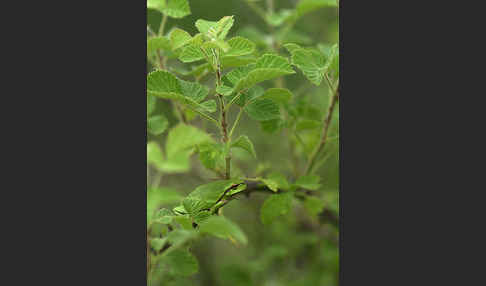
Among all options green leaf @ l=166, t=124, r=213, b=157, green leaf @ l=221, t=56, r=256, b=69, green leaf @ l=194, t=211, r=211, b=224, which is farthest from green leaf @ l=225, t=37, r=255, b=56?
green leaf @ l=194, t=211, r=211, b=224

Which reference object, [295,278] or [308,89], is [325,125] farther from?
[295,278]

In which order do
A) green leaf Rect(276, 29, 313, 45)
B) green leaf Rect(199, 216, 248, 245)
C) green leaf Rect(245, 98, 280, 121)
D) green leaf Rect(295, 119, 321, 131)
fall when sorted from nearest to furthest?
green leaf Rect(199, 216, 248, 245) → green leaf Rect(245, 98, 280, 121) → green leaf Rect(295, 119, 321, 131) → green leaf Rect(276, 29, 313, 45)

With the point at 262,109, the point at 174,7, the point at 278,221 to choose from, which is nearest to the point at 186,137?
the point at 262,109

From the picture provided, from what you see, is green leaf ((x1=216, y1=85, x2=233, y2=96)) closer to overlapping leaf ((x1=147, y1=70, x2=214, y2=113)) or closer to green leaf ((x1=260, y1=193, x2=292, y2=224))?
overlapping leaf ((x1=147, y1=70, x2=214, y2=113))

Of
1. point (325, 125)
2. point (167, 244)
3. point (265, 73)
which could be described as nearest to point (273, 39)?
point (325, 125)

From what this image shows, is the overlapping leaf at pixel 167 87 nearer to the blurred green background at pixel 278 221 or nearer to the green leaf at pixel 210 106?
the green leaf at pixel 210 106

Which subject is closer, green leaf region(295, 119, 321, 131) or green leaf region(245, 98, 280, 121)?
green leaf region(245, 98, 280, 121)

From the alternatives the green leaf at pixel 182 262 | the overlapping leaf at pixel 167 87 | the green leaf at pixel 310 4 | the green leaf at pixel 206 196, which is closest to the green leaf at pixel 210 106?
the overlapping leaf at pixel 167 87
